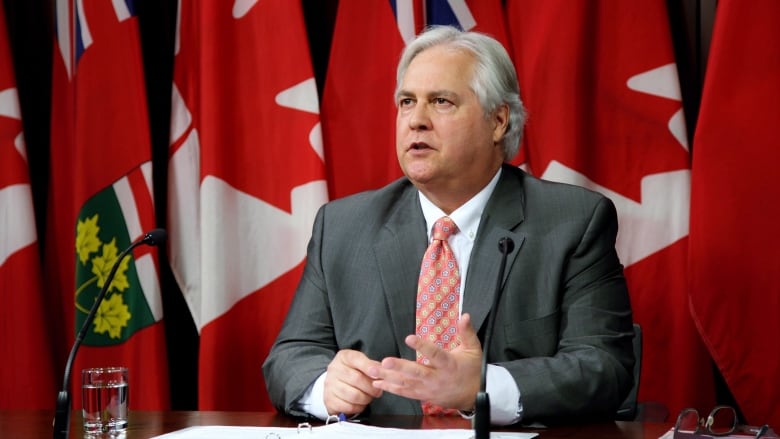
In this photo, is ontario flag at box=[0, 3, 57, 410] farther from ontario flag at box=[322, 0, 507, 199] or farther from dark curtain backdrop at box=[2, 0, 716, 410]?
ontario flag at box=[322, 0, 507, 199]

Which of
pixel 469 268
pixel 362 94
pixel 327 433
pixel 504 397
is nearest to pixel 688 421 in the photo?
pixel 504 397

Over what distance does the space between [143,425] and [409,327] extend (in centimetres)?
73

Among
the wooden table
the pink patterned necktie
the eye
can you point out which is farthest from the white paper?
the eye

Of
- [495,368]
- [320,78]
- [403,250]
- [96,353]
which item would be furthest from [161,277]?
[495,368]

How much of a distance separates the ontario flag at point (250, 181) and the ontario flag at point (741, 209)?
1.25m

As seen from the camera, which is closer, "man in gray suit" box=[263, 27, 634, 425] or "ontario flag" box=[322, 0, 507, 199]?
"man in gray suit" box=[263, 27, 634, 425]

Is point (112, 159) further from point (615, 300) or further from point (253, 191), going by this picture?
point (615, 300)

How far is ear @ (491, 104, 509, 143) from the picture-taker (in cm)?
275

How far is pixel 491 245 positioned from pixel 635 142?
2.71 ft

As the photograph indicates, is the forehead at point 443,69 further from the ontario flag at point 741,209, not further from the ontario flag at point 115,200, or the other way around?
the ontario flag at point 115,200

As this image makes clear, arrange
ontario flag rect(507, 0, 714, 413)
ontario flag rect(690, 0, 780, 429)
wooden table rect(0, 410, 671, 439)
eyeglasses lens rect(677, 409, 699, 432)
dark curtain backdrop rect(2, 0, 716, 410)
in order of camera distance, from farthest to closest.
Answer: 1. dark curtain backdrop rect(2, 0, 716, 410)
2. ontario flag rect(507, 0, 714, 413)
3. ontario flag rect(690, 0, 780, 429)
4. wooden table rect(0, 410, 671, 439)
5. eyeglasses lens rect(677, 409, 699, 432)

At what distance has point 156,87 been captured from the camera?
12.0 ft

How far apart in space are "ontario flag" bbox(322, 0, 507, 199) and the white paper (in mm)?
1481

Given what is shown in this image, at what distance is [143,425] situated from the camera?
210 centimetres
